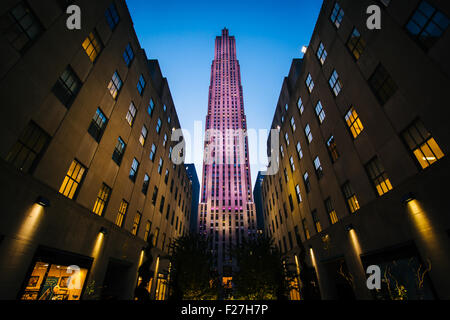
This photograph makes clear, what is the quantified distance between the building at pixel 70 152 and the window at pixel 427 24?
18867 mm

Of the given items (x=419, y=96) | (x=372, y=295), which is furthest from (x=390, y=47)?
(x=372, y=295)

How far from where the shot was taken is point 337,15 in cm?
1877

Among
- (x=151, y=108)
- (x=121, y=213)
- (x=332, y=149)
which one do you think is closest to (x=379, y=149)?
(x=332, y=149)

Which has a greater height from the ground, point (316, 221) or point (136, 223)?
point (316, 221)

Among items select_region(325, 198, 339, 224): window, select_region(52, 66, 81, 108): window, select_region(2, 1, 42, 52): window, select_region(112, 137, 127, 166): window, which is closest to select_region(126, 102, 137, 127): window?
select_region(112, 137, 127, 166): window

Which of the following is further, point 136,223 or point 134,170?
point 136,223

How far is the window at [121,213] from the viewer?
18391 mm

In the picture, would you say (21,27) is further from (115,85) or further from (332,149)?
(332,149)

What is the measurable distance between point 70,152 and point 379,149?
19821 millimetres

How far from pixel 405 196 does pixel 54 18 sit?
22.0 meters

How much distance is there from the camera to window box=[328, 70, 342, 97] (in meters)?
18.3

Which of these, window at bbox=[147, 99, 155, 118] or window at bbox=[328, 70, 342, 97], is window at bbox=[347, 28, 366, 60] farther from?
window at bbox=[147, 99, 155, 118]

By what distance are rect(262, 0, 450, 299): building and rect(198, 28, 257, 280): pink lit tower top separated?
7862cm

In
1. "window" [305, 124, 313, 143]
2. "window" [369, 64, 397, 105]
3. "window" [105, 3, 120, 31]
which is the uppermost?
"window" [105, 3, 120, 31]
